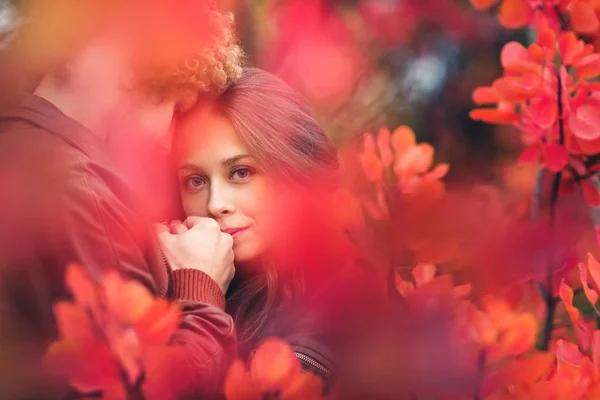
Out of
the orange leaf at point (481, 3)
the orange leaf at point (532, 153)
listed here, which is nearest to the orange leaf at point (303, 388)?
the orange leaf at point (532, 153)

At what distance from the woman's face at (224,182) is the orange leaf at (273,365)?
0.31 ft

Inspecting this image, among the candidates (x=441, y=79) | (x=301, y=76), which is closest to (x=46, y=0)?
(x=301, y=76)

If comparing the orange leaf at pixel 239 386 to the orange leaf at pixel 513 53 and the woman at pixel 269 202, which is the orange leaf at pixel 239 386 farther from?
the orange leaf at pixel 513 53

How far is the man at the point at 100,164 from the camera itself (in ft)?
2.25

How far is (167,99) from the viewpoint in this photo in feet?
2.42

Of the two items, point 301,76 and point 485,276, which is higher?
point 301,76

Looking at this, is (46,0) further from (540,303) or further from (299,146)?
(540,303)

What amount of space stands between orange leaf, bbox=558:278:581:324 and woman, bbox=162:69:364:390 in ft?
0.79

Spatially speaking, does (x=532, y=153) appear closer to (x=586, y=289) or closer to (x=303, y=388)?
(x=586, y=289)

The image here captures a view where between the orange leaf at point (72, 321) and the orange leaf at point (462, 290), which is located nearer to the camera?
the orange leaf at point (72, 321)

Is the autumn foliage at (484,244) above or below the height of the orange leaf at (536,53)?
below

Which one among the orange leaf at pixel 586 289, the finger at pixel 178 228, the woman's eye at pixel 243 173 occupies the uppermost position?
the orange leaf at pixel 586 289

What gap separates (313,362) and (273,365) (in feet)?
0.15

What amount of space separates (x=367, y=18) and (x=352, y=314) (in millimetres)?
316
